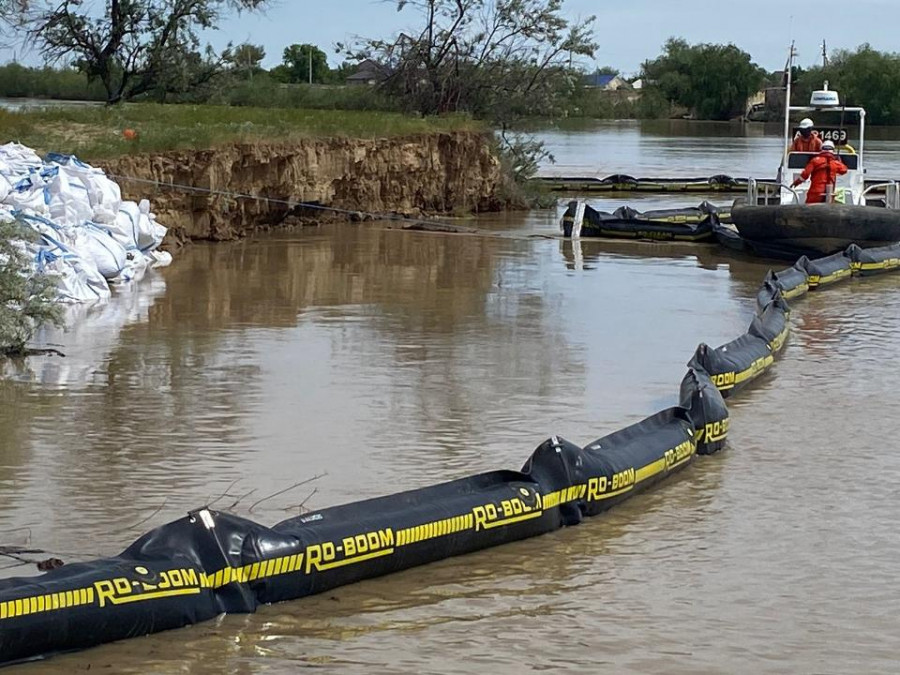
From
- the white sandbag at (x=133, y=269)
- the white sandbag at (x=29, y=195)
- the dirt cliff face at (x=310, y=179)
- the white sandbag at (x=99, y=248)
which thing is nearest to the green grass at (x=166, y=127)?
the dirt cliff face at (x=310, y=179)

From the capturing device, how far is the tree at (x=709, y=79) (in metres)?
110

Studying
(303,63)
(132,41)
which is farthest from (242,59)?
(303,63)

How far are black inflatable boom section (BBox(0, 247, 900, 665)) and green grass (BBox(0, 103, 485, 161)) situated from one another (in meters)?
13.8

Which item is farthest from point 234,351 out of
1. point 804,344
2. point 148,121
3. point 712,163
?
point 712,163

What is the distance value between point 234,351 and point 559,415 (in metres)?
3.84

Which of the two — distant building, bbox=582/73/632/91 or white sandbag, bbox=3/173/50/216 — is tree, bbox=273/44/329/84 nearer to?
distant building, bbox=582/73/632/91

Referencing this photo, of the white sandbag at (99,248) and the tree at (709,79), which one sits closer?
the white sandbag at (99,248)

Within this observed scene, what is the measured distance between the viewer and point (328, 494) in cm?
872

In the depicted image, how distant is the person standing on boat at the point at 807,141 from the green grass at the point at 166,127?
332 inches

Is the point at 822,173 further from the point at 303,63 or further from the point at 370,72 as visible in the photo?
the point at 303,63

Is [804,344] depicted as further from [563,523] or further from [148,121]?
[148,121]

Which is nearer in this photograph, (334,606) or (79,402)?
(334,606)

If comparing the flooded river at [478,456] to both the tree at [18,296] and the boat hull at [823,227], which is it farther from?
the boat hull at [823,227]

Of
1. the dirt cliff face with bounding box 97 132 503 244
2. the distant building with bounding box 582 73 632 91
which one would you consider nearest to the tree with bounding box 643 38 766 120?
the distant building with bounding box 582 73 632 91
